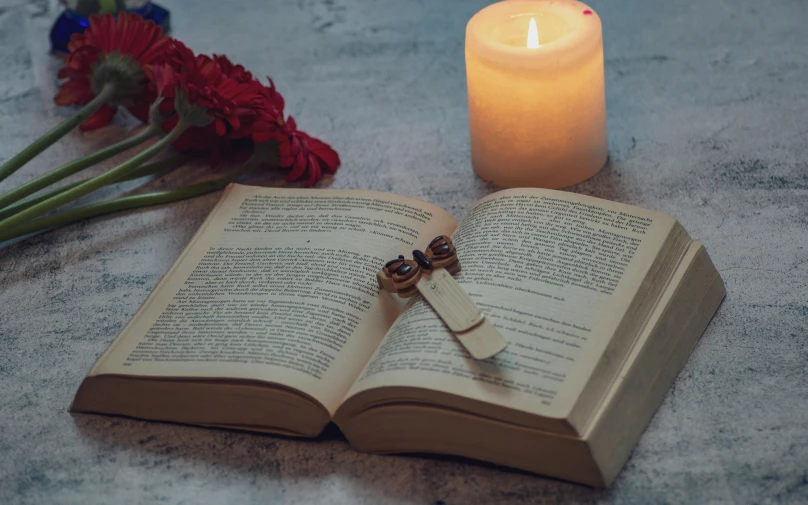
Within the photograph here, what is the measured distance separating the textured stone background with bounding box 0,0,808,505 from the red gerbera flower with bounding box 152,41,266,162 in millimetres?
123

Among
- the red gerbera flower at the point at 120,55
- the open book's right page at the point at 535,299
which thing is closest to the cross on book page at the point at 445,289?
the open book's right page at the point at 535,299

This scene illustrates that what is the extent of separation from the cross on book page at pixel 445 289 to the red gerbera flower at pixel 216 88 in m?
0.30

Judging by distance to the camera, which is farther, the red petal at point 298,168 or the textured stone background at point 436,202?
the red petal at point 298,168

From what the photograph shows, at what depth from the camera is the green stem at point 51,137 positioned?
1.02m

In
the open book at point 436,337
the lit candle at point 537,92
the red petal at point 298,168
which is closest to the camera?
the open book at point 436,337

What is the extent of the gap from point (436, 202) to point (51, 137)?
0.45 metres

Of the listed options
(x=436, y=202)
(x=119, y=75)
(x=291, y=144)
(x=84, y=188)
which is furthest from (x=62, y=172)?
(x=436, y=202)

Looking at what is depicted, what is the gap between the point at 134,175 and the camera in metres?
1.08

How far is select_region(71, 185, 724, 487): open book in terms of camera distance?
2.27 feet

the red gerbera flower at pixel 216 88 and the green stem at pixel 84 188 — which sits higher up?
the red gerbera flower at pixel 216 88

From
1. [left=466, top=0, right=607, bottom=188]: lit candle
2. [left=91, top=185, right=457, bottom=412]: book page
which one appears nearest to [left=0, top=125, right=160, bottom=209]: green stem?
[left=91, top=185, right=457, bottom=412]: book page

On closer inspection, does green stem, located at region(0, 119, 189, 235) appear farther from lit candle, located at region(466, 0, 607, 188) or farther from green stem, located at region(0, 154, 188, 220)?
lit candle, located at region(466, 0, 607, 188)

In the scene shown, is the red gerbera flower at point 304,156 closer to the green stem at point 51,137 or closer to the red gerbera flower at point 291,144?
the red gerbera flower at point 291,144

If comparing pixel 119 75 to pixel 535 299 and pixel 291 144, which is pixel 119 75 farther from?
pixel 535 299
